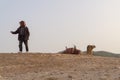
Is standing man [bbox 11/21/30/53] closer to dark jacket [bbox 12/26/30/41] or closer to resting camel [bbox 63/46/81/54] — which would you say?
dark jacket [bbox 12/26/30/41]

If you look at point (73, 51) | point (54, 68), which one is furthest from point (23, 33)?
point (54, 68)

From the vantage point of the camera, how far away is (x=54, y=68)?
17.1 m

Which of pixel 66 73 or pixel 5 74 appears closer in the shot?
pixel 66 73

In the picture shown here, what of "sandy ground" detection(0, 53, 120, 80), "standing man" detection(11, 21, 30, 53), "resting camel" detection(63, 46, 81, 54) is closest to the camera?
"sandy ground" detection(0, 53, 120, 80)

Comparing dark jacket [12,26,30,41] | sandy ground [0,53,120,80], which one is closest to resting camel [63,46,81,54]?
dark jacket [12,26,30,41]

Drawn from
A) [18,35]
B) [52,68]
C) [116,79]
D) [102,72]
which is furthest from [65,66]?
[18,35]

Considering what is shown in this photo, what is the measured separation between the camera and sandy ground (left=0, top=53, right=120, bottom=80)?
14109mm

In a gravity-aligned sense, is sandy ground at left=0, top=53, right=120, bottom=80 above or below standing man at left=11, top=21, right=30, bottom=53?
below

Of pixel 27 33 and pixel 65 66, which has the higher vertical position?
pixel 27 33

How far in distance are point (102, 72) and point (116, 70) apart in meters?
0.49

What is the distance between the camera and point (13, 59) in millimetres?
19703

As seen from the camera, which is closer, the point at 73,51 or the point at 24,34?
the point at 24,34

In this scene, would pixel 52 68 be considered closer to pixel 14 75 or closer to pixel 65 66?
pixel 65 66

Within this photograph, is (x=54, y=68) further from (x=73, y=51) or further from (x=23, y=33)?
(x=73, y=51)
